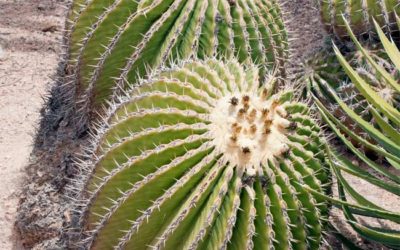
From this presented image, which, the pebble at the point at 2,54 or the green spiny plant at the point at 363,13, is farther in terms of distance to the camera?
the pebble at the point at 2,54

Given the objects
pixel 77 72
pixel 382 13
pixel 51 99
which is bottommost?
pixel 51 99

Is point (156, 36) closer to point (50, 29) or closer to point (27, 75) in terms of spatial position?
point (27, 75)

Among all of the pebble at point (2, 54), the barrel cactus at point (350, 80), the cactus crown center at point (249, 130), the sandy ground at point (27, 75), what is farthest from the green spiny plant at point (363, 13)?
the pebble at point (2, 54)

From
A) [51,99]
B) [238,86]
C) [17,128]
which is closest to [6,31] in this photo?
[17,128]

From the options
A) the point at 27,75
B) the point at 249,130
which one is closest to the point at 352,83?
the point at 249,130

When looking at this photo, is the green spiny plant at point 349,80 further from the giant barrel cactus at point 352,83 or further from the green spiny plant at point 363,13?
the green spiny plant at point 363,13

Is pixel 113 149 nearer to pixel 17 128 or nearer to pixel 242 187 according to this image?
pixel 242 187

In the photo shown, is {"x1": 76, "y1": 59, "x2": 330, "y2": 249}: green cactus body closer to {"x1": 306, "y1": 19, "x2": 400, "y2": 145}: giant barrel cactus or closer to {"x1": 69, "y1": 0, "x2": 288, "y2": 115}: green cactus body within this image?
{"x1": 69, "y1": 0, "x2": 288, "y2": 115}: green cactus body
